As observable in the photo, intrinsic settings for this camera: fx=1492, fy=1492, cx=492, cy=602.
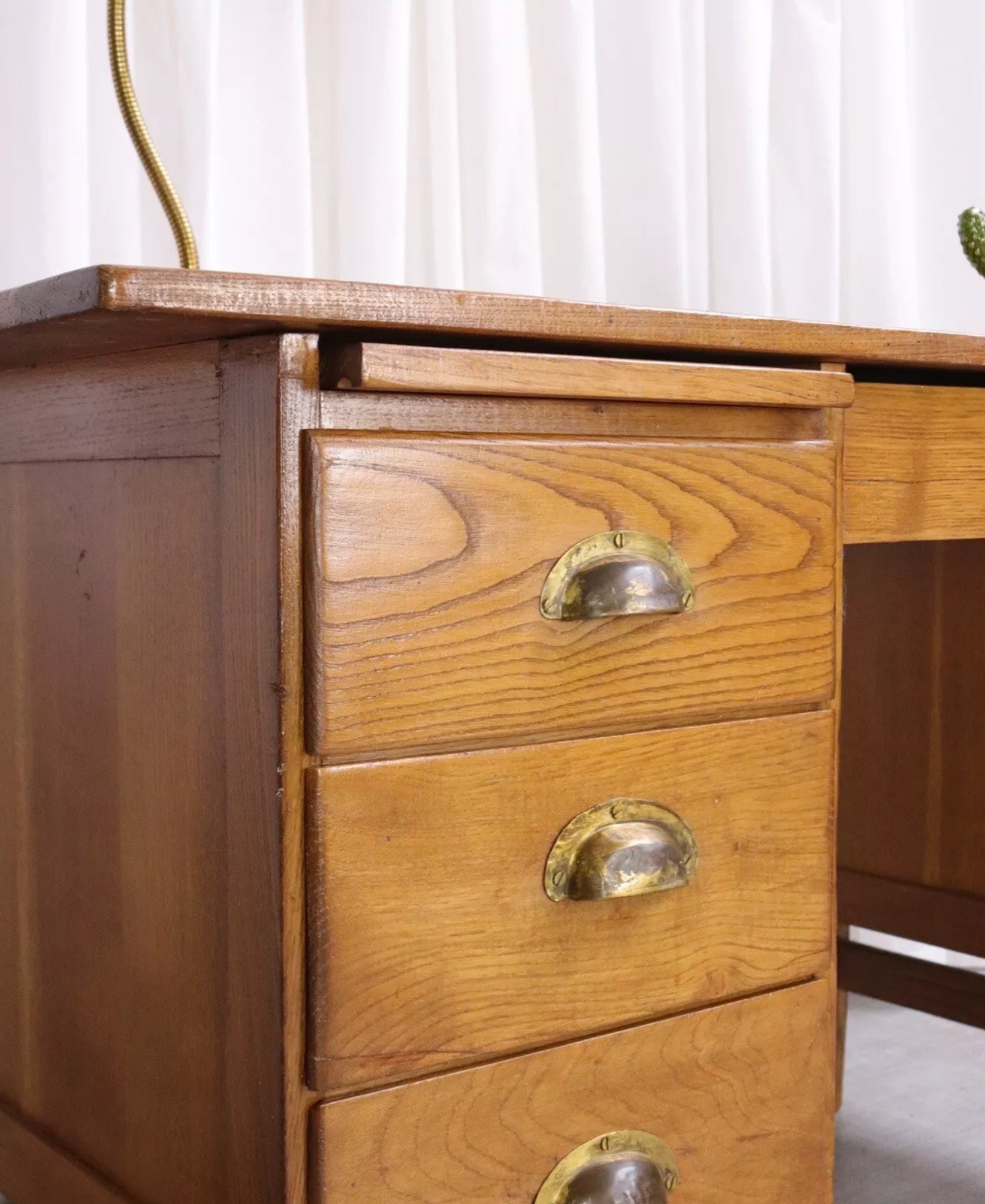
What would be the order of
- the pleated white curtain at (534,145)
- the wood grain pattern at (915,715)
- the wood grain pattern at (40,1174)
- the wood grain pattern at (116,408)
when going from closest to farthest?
the wood grain pattern at (116,408) → the wood grain pattern at (40,1174) → the pleated white curtain at (534,145) → the wood grain pattern at (915,715)

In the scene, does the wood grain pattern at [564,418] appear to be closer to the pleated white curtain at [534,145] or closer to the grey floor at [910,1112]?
the pleated white curtain at [534,145]

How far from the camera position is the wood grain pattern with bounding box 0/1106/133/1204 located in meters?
0.91

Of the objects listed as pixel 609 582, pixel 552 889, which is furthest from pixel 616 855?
pixel 609 582

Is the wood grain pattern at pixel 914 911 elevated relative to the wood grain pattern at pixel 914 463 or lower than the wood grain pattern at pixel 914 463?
lower

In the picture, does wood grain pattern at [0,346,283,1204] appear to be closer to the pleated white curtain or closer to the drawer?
the drawer

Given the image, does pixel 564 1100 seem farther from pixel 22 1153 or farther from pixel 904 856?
pixel 904 856

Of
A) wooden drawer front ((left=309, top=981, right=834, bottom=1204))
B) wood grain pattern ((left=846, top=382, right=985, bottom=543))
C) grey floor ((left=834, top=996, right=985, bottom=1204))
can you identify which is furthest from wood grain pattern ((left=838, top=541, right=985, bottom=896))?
wooden drawer front ((left=309, top=981, right=834, bottom=1204))

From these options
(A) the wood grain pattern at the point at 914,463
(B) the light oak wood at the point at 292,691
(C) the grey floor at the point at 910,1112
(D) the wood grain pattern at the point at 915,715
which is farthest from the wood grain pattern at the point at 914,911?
(B) the light oak wood at the point at 292,691

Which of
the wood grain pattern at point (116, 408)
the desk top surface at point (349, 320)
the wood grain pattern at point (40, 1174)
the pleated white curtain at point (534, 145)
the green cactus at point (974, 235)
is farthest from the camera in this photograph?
the pleated white curtain at point (534, 145)

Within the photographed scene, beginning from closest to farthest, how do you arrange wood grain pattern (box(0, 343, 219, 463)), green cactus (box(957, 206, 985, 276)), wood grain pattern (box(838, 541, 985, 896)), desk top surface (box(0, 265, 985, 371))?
1. desk top surface (box(0, 265, 985, 371))
2. wood grain pattern (box(0, 343, 219, 463))
3. green cactus (box(957, 206, 985, 276))
4. wood grain pattern (box(838, 541, 985, 896))

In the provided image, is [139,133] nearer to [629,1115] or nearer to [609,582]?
[609,582]

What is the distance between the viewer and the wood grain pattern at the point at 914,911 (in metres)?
1.46

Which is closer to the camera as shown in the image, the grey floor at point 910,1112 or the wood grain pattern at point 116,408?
the wood grain pattern at point 116,408

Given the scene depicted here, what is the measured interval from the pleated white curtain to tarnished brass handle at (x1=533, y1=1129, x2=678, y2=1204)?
84 centimetres
